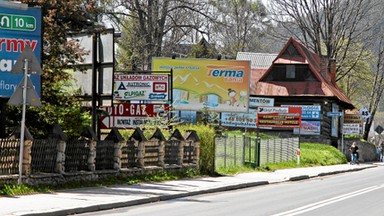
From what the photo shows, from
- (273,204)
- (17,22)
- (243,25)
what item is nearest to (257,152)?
(273,204)

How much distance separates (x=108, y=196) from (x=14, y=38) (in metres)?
4.98

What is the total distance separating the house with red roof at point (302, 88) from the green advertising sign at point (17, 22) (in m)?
40.5

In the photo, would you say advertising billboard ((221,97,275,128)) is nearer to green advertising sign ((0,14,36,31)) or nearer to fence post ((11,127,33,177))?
green advertising sign ((0,14,36,31))

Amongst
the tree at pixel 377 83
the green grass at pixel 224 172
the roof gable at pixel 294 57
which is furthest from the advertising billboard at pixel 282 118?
the tree at pixel 377 83

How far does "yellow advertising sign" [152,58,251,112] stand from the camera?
4444 cm

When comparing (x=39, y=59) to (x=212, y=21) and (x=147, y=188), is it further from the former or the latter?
(x=212, y=21)

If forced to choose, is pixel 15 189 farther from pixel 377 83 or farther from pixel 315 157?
pixel 377 83

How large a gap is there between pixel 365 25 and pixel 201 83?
71.7ft

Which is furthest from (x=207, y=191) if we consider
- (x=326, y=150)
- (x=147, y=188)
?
(x=326, y=150)

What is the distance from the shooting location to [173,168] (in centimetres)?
2592

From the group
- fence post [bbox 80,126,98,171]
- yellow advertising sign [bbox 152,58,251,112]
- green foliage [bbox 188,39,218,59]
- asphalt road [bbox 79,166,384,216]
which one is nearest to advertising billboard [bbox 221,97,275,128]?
yellow advertising sign [bbox 152,58,251,112]

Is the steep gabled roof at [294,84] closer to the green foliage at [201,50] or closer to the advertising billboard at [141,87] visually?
the green foliage at [201,50]

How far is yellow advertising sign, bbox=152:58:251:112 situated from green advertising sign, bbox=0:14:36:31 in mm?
24199

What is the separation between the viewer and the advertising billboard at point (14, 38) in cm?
1929
